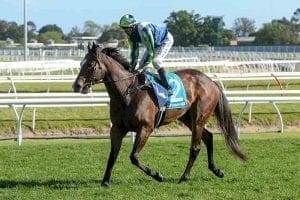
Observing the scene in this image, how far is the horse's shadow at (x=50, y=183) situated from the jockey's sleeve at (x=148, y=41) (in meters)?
1.43

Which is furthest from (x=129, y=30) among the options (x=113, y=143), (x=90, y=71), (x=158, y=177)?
(x=158, y=177)

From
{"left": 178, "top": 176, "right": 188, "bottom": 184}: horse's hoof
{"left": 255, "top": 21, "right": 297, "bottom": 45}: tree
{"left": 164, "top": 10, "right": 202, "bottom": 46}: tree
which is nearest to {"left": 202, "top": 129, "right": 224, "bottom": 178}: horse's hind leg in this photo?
{"left": 178, "top": 176, "right": 188, "bottom": 184}: horse's hoof

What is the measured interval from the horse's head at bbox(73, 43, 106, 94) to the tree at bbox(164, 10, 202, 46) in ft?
236

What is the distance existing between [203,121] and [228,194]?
4.27 ft

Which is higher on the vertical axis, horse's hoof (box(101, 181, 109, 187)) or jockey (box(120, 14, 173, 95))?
jockey (box(120, 14, 173, 95))

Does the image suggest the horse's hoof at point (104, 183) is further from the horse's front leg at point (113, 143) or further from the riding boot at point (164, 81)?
the riding boot at point (164, 81)

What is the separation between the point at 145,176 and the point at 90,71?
146 centimetres

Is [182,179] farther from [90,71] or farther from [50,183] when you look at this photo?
[90,71]

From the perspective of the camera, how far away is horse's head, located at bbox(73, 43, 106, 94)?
6.29 metres

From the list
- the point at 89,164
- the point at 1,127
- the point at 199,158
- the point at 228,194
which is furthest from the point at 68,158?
the point at 1,127

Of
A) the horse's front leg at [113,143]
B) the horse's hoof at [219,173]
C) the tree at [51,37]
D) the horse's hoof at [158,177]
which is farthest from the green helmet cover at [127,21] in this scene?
the tree at [51,37]

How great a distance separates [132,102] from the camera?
654cm

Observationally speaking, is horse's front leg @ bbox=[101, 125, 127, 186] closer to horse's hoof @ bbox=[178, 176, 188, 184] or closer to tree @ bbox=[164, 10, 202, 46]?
horse's hoof @ bbox=[178, 176, 188, 184]

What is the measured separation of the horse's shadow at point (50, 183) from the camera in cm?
650
